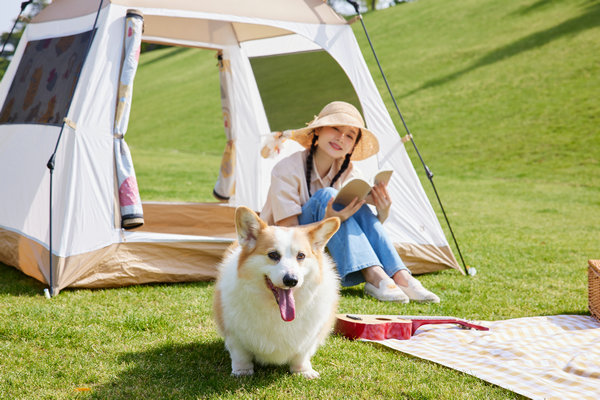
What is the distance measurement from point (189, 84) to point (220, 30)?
829 inches

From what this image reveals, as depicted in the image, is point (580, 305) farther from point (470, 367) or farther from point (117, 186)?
point (117, 186)

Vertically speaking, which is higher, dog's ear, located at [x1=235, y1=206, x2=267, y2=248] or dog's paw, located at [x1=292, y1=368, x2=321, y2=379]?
dog's ear, located at [x1=235, y1=206, x2=267, y2=248]

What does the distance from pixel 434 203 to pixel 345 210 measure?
6.13 meters

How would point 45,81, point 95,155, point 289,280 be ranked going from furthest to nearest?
1. point 45,81
2. point 95,155
3. point 289,280

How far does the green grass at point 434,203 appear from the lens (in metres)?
2.27

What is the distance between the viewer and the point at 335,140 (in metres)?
3.50

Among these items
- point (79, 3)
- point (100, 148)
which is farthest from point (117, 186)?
point (79, 3)

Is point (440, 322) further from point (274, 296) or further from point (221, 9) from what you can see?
point (221, 9)

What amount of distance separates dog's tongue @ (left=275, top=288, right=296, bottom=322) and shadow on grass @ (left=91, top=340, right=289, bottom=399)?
0.32 meters

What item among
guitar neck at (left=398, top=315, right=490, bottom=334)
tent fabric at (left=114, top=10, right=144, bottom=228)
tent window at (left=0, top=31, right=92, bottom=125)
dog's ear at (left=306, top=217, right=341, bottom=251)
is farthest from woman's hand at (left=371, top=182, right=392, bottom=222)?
tent window at (left=0, top=31, right=92, bottom=125)

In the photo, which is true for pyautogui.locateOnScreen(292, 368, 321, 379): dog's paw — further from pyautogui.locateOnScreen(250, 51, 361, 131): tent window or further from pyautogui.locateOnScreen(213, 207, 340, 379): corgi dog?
pyautogui.locateOnScreen(250, 51, 361, 131): tent window

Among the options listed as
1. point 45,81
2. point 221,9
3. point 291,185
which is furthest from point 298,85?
point 45,81

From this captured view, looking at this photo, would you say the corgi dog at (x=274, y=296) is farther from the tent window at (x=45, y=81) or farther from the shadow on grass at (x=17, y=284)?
the tent window at (x=45, y=81)

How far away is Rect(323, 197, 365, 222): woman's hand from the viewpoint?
3234mm
